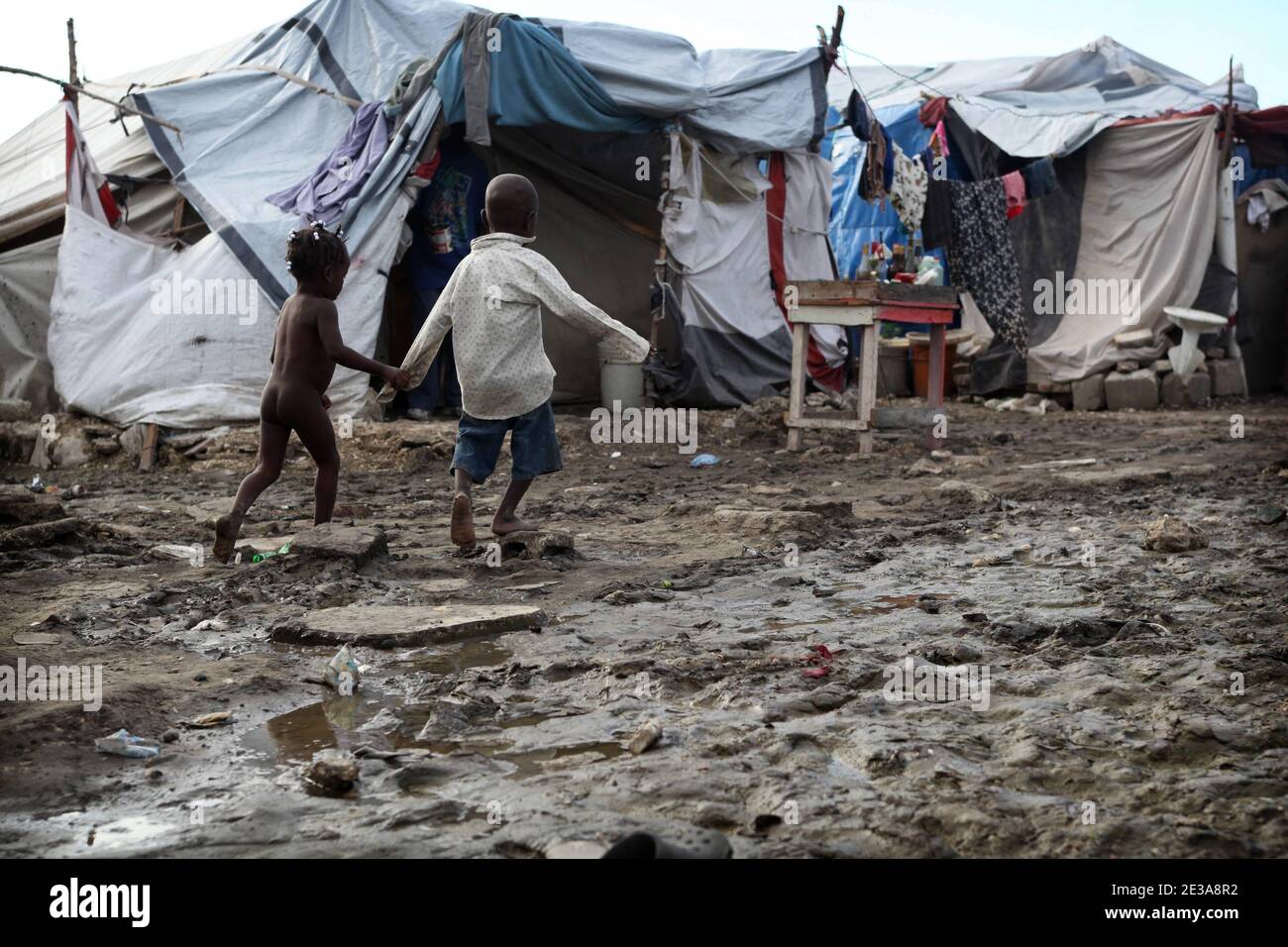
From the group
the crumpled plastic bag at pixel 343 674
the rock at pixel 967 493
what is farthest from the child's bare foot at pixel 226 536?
the rock at pixel 967 493

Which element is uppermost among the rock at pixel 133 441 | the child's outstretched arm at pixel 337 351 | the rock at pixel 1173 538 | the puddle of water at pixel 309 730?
the child's outstretched arm at pixel 337 351

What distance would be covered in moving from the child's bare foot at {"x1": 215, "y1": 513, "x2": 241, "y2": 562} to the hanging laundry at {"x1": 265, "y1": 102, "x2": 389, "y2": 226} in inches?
179

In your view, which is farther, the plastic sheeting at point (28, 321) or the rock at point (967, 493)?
the plastic sheeting at point (28, 321)

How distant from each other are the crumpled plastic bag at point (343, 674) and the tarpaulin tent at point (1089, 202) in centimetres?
1051

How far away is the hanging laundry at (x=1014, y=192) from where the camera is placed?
11.9 meters

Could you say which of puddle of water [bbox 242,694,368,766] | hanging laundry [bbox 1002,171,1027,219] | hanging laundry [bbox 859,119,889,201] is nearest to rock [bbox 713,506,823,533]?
puddle of water [bbox 242,694,368,766]

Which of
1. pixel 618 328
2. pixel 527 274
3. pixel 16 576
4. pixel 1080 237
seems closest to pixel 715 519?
pixel 618 328

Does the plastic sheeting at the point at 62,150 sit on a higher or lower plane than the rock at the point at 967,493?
higher

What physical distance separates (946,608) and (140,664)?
2.26 m

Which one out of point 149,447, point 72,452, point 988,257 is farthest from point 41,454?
point 988,257

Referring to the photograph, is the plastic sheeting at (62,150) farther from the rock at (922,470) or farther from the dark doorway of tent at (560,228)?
the rock at (922,470)

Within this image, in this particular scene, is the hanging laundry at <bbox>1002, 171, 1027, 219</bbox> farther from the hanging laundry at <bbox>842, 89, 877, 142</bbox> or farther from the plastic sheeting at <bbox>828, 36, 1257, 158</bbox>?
the hanging laundry at <bbox>842, 89, 877, 142</bbox>

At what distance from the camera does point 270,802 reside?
205cm

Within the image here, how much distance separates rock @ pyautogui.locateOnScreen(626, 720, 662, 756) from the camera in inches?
90.4
